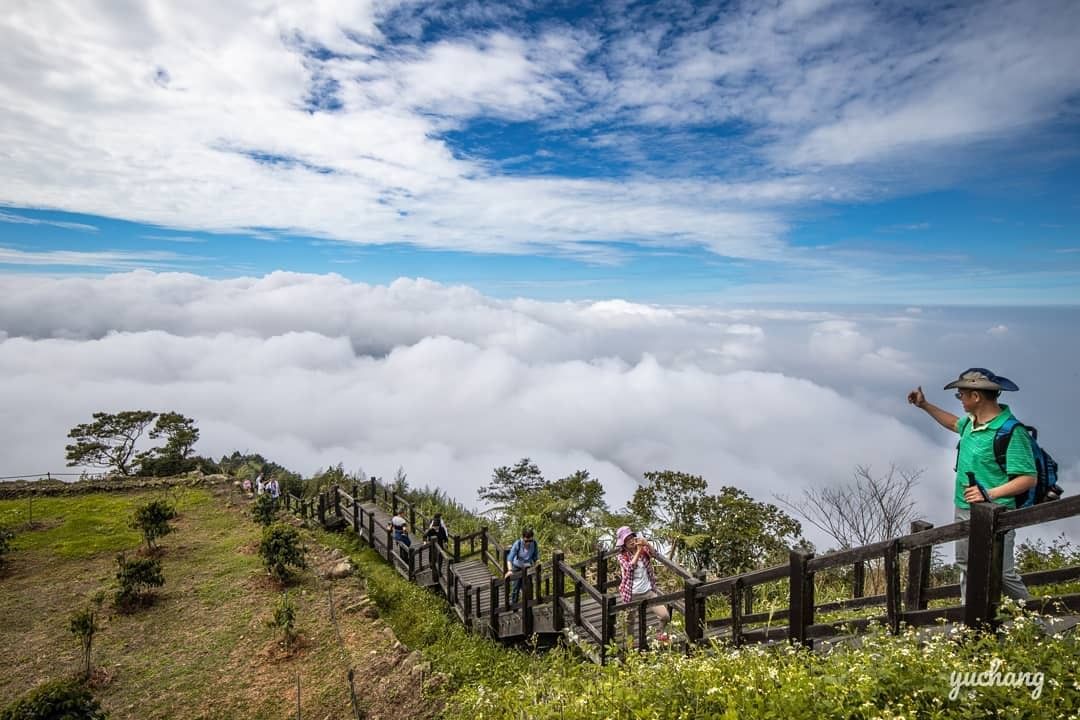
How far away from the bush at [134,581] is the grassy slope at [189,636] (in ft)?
1.04

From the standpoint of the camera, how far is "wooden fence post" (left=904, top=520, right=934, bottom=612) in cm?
436

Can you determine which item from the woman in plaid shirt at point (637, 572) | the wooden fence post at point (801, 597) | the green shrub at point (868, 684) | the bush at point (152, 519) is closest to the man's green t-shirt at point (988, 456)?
the green shrub at point (868, 684)

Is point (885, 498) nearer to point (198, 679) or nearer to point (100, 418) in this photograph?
point (198, 679)

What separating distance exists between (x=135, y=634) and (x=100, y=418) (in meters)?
29.9

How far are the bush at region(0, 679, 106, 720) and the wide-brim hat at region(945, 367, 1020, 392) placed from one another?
9163mm

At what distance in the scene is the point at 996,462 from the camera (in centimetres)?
399

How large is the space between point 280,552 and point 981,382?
13.9 m

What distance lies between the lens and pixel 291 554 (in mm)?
12898

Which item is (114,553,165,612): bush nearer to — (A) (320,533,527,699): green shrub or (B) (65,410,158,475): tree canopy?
(A) (320,533,527,699): green shrub

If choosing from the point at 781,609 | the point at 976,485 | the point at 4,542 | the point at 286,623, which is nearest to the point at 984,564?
the point at 976,485

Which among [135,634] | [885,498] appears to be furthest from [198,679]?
[885,498]

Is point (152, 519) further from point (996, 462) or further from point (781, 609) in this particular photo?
point (996, 462)

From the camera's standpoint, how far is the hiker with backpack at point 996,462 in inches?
150
